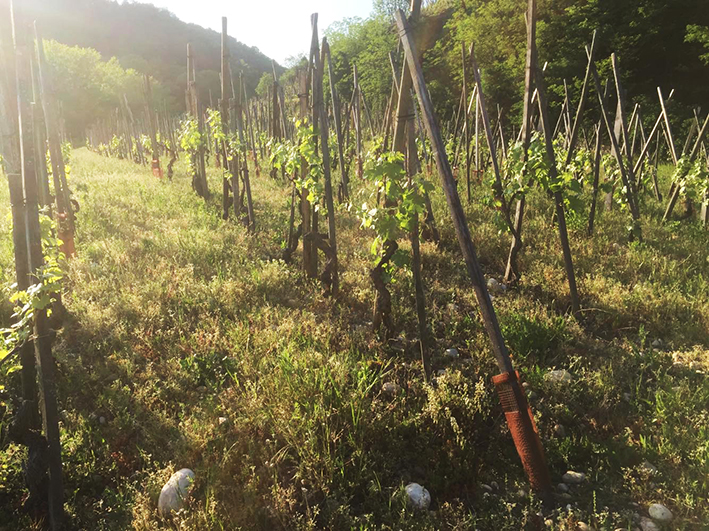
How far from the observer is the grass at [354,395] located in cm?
207

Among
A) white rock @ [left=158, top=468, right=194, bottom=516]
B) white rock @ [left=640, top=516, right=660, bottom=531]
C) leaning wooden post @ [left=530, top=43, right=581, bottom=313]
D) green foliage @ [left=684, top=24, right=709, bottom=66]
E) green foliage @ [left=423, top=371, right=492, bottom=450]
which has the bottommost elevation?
white rock @ [left=158, top=468, right=194, bottom=516]

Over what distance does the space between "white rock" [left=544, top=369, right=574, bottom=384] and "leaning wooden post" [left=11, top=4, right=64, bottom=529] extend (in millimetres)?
3013

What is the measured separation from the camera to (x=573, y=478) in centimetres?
222

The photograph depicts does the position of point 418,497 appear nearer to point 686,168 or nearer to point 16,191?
point 16,191

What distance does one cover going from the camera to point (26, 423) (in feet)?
7.28

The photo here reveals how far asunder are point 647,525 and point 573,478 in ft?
1.18

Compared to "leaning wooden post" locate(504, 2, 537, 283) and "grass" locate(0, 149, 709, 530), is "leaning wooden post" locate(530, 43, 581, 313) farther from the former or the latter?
"grass" locate(0, 149, 709, 530)

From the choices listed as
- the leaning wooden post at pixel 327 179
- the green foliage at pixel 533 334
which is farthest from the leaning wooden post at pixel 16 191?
the green foliage at pixel 533 334

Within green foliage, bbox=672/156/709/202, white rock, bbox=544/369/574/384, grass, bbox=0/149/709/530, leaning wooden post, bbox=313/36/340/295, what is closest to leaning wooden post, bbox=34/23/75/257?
grass, bbox=0/149/709/530

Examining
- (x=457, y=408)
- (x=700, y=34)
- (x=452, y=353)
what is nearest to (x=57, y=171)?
(x=452, y=353)

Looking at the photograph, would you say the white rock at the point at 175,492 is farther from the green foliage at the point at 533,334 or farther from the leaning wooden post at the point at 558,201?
the leaning wooden post at the point at 558,201

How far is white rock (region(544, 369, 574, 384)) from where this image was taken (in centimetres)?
285

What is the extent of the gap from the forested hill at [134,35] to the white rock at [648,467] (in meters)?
62.8

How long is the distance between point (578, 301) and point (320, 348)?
8.24 feet
